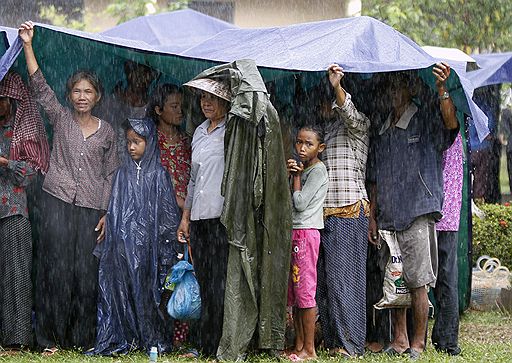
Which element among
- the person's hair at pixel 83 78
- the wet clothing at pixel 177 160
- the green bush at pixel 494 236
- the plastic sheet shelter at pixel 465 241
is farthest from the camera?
the green bush at pixel 494 236

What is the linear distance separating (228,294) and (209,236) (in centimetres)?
48

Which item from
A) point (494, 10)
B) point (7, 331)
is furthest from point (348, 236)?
point (494, 10)

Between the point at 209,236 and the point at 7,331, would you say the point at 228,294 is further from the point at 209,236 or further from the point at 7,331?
the point at 7,331

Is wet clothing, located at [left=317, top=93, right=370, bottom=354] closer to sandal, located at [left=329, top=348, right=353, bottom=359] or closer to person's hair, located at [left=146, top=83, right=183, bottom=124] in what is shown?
sandal, located at [left=329, top=348, right=353, bottom=359]

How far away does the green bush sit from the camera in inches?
440

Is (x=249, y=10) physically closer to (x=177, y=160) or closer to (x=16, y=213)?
(x=177, y=160)

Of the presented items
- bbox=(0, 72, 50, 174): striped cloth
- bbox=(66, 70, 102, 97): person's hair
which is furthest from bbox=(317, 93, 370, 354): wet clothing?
bbox=(0, 72, 50, 174): striped cloth

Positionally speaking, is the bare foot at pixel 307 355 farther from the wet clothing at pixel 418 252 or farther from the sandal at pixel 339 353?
the wet clothing at pixel 418 252

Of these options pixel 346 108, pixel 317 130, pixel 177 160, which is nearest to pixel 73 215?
pixel 177 160

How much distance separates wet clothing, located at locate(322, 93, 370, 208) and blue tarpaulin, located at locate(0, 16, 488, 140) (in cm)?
38

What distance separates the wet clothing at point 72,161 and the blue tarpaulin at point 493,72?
5.43m

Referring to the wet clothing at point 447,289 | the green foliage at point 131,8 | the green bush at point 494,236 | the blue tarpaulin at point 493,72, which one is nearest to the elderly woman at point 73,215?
the wet clothing at point 447,289

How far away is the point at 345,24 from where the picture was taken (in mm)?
7898

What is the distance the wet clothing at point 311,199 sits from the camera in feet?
24.1
